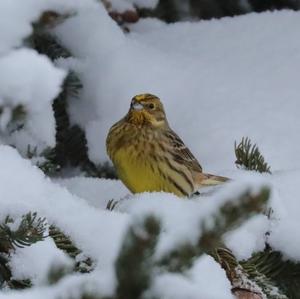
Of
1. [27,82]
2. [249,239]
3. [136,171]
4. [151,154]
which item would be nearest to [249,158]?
[249,239]

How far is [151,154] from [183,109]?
1.05ft

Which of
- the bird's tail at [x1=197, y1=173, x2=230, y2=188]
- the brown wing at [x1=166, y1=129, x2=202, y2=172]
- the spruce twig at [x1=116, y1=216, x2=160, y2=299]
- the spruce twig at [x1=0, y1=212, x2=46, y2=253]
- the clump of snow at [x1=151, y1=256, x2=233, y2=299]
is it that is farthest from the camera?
the brown wing at [x1=166, y1=129, x2=202, y2=172]

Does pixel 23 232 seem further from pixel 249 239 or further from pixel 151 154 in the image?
pixel 151 154

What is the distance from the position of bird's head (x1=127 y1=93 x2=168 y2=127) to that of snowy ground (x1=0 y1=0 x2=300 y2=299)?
8cm

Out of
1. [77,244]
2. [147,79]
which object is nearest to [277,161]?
[147,79]

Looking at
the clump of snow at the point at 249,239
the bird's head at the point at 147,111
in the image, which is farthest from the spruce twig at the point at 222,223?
the bird's head at the point at 147,111

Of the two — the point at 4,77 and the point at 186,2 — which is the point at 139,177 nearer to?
the point at 186,2

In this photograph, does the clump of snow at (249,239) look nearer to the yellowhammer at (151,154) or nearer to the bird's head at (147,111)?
the yellowhammer at (151,154)

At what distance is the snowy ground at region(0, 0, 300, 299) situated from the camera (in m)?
2.25

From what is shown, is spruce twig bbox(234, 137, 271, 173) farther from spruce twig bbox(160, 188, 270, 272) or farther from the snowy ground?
spruce twig bbox(160, 188, 270, 272)

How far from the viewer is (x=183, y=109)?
14.2ft

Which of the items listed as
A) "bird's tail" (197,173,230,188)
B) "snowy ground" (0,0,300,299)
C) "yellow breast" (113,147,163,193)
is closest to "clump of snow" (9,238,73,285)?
"snowy ground" (0,0,300,299)

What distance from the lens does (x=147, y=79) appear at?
4426mm

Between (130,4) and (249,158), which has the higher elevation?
(130,4)
